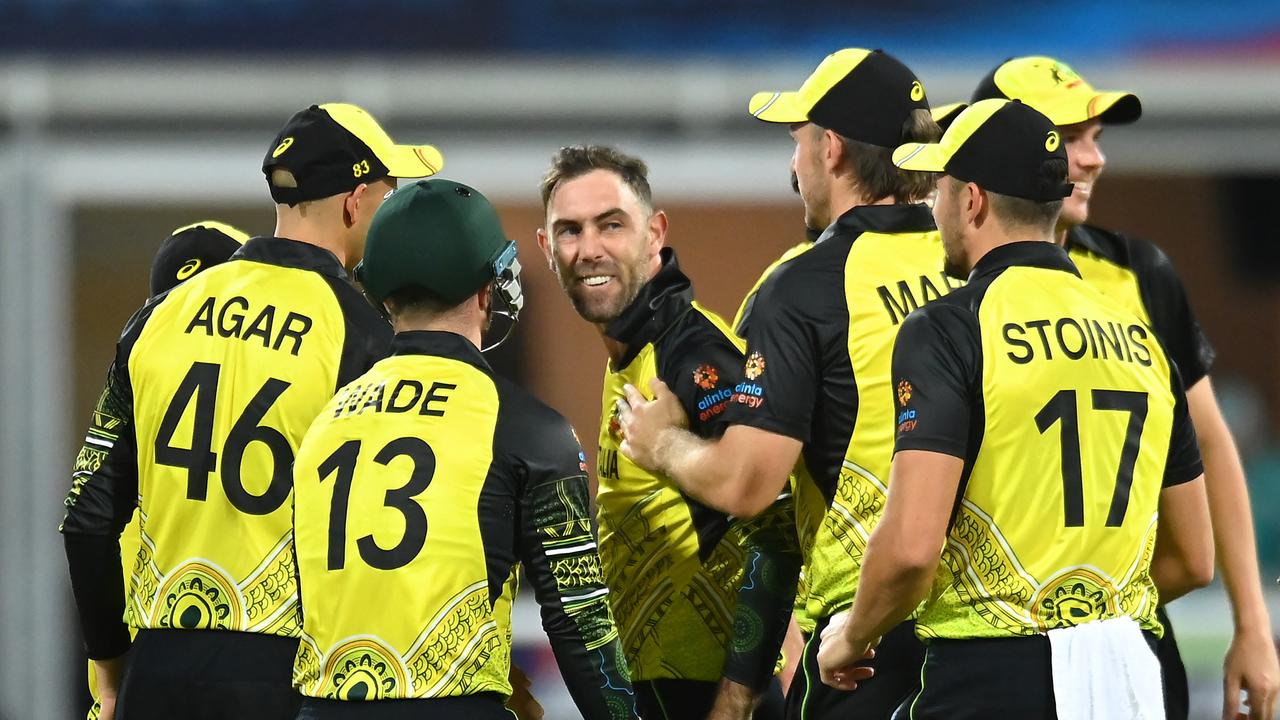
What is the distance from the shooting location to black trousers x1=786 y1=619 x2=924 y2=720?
4.33m

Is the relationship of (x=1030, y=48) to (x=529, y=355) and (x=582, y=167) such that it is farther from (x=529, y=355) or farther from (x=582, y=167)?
(x=582, y=167)

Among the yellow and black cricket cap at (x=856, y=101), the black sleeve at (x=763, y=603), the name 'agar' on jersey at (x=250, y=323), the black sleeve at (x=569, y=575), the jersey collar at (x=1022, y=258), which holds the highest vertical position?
the yellow and black cricket cap at (x=856, y=101)

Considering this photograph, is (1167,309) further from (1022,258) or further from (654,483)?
(654,483)

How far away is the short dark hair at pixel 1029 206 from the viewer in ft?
13.3

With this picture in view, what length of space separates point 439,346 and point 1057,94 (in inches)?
92.4

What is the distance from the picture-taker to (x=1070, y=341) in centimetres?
385

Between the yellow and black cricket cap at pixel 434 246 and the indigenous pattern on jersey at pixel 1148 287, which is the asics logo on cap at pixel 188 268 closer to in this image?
the yellow and black cricket cap at pixel 434 246

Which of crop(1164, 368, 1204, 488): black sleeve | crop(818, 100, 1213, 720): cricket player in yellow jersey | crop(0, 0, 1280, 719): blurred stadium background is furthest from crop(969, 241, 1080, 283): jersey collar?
crop(0, 0, 1280, 719): blurred stadium background

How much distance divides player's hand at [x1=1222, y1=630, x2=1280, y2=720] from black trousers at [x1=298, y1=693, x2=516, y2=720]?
7.97 ft

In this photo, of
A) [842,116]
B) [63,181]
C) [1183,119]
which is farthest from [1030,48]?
[842,116]

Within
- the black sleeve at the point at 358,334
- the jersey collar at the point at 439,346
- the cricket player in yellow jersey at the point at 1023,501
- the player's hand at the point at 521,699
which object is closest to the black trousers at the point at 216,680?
the player's hand at the point at 521,699

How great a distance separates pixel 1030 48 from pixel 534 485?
25.8ft

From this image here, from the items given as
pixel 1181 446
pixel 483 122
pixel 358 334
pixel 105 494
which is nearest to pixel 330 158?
pixel 358 334

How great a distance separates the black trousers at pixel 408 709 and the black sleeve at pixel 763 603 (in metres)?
1.02
